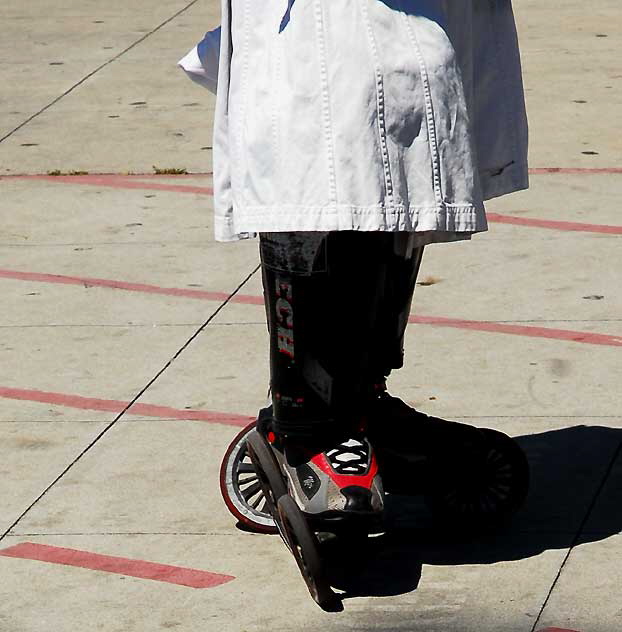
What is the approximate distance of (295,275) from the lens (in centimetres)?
375

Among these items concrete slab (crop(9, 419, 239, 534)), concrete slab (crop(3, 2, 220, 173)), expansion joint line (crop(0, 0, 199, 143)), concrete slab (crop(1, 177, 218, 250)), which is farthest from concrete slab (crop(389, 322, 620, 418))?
expansion joint line (crop(0, 0, 199, 143))

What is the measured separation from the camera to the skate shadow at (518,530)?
392 cm

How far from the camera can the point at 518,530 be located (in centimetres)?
414

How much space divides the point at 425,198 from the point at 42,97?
6.92 meters

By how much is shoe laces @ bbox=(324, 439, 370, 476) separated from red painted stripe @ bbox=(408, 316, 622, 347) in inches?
73.3

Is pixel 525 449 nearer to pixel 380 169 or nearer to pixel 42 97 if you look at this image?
pixel 380 169

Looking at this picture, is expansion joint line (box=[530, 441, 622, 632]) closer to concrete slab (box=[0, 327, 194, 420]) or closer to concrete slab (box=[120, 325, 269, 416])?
concrete slab (box=[120, 325, 269, 416])

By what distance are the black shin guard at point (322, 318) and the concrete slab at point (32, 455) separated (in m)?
0.93

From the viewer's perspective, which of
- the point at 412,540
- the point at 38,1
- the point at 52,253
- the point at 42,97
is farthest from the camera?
the point at 38,1

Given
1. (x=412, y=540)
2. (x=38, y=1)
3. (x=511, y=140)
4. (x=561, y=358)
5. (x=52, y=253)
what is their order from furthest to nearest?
(x=38, y=1)
(x=52, y=253)
(x=561, y=358)
(x=412, y=540)
(x=511, y=140)

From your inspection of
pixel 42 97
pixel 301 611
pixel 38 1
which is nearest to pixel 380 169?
pixel 301 611

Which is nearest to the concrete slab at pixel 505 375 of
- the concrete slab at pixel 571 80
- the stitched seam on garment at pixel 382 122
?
the stitched seam on garment at pixel 382 122

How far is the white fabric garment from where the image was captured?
3.53 meters

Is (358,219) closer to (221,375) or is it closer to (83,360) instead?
(221,375)
